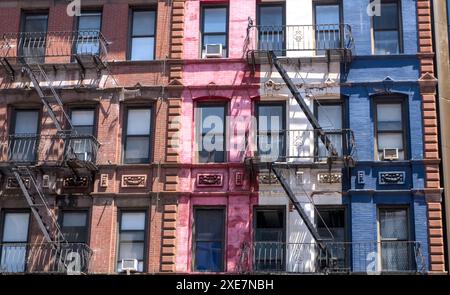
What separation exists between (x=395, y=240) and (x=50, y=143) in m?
9.09

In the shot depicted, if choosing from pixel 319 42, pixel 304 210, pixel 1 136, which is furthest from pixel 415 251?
pixel 1 136

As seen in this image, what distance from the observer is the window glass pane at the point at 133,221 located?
67.7 feet

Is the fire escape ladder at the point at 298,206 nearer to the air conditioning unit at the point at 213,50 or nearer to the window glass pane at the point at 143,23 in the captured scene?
the air conditioning unit at the point at 213,50

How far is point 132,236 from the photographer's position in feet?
67.4

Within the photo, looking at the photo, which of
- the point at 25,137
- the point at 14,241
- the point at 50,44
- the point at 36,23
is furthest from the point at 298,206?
the point at 36,23

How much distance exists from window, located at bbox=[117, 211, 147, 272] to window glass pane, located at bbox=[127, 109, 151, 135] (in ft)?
7.16

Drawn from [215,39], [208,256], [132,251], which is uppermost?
[215,39]

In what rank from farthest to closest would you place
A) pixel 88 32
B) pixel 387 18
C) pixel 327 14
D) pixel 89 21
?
1. pixel 89 21
2. pixel 88 32
3. pixel 327 14
4. pixel 387 18

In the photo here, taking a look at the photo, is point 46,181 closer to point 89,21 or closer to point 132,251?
point 132,251

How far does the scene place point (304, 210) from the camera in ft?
66.0

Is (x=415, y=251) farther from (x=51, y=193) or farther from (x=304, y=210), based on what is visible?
(x=51, y=193)

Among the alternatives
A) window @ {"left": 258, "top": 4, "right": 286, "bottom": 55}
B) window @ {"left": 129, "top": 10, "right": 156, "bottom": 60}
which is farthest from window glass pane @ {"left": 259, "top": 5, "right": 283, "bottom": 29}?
window @ {"left": 129, "top": 10, "right": 156, "bottom": 60}

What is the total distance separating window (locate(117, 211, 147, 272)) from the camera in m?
20.4

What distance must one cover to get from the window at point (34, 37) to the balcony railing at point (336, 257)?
7.83m
